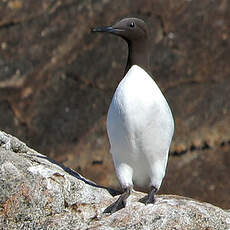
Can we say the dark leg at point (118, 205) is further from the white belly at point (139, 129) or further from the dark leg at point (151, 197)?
the white belly at point (139, 129)

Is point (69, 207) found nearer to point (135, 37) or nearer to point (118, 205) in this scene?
point (118, 205)

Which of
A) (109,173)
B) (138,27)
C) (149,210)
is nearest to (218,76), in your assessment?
(109,173)

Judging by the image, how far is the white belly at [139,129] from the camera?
639 centimetres

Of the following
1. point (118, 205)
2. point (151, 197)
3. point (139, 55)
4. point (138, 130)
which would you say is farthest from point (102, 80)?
point (118, 205)

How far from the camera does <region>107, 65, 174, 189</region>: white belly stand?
6.39 metres

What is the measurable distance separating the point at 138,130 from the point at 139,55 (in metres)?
0.78

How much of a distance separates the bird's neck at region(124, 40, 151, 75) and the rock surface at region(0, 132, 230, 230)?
45.9 inches

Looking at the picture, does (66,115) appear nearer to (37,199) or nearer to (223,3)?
(223,3)

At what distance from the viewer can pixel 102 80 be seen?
38.5ft

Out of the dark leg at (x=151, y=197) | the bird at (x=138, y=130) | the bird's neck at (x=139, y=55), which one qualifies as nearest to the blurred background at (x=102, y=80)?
the bird's neck at (x=139, y=55)

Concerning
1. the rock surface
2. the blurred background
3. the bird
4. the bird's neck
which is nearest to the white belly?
the bird

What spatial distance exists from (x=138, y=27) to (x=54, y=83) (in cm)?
510

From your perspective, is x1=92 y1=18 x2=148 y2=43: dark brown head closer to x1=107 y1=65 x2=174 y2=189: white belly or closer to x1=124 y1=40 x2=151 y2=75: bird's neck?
x1=124 y1=40 x2=151 y2=75: bird's neck

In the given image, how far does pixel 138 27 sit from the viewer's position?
22.3 feet
